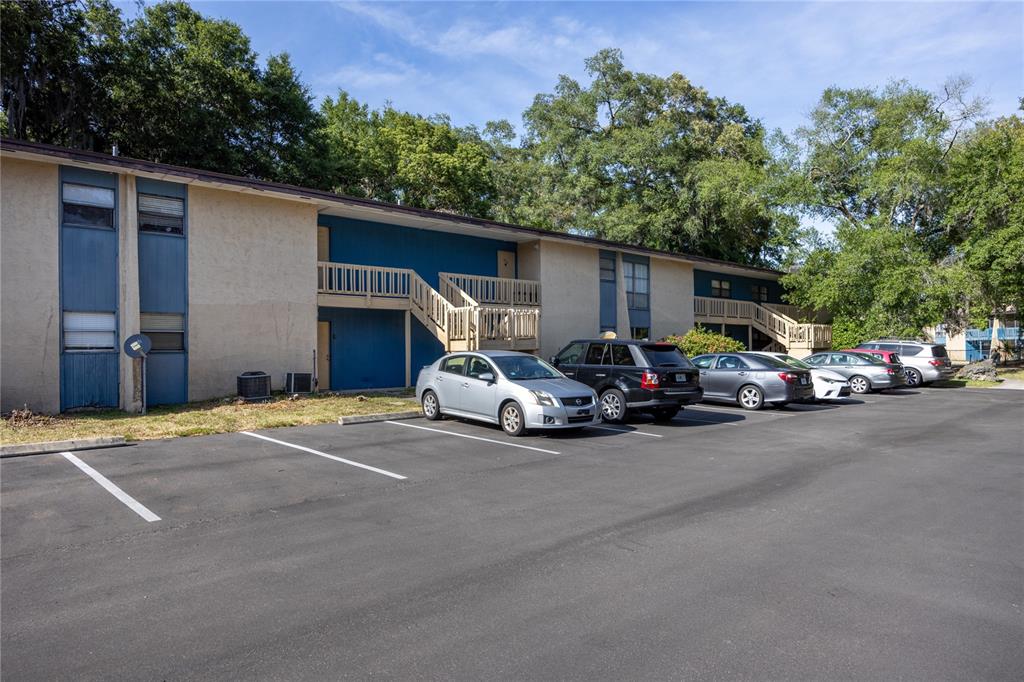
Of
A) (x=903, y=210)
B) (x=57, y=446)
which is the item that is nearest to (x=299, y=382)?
(x=57, y=446)

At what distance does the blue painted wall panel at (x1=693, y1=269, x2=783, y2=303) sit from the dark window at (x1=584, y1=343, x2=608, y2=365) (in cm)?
2074

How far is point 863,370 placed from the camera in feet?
71.2

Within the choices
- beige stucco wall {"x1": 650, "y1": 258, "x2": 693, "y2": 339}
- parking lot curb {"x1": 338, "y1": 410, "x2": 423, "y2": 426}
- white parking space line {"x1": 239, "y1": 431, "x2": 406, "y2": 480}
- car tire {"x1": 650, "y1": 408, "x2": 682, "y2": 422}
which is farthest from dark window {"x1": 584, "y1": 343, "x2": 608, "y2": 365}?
beige stucco wall {"x1": 650, "y1": 258, "x2": 693, "y2": 339}

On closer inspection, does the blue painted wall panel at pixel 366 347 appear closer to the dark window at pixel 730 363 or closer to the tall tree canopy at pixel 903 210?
the dark window at pixel 730 363

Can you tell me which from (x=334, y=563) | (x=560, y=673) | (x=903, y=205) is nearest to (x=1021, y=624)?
(x=560, y=673)

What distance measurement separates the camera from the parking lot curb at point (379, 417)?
1296 cm

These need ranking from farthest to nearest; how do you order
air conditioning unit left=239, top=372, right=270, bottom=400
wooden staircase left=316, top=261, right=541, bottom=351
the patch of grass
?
wooden staircase left=316, top=261, right=541, bottom=351 → air conditioning unit left=239, top=372, right=270, bottom=400 → the patch of grass

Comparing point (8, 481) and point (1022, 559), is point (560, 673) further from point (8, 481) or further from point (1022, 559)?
point (8, 481)

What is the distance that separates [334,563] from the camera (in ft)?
16.5

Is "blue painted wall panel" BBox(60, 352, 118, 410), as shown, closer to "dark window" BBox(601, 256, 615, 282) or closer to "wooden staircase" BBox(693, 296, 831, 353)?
"dark window" BBox(601, 256, 615, 282)

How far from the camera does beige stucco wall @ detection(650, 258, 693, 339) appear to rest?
95.9ft

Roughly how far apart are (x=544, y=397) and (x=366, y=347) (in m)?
10.5

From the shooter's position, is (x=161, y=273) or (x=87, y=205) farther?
(x=161, y=273)

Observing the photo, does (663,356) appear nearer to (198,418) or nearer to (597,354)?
(597,354)
